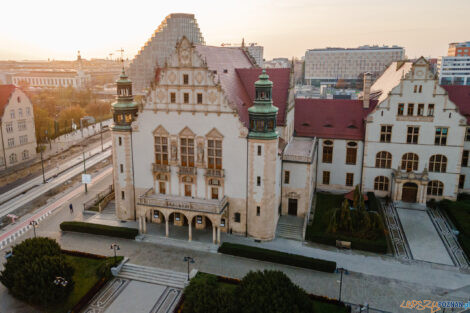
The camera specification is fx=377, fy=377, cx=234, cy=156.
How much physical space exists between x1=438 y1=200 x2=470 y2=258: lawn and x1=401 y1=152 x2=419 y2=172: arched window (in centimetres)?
573

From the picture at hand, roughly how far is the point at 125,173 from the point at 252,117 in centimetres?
1671

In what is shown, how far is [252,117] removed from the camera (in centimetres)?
3872

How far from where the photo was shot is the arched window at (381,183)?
2034 inches

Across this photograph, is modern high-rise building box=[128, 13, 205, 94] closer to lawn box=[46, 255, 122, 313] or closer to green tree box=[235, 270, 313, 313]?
lawn box=[46, 255, 122, 313]

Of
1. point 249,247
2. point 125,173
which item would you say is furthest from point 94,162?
point 249,247

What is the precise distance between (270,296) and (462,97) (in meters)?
A: 43.5

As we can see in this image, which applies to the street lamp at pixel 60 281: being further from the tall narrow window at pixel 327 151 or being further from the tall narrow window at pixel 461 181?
the tall narrow window at pixel 461 181

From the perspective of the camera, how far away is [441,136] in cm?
4844

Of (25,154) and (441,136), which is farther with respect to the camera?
(25,154)

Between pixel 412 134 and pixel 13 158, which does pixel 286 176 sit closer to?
pixel 412 134

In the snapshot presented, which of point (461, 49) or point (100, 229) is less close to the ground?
point (461, 49)

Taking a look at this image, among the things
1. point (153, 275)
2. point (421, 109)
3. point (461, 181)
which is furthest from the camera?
point (461, 181)

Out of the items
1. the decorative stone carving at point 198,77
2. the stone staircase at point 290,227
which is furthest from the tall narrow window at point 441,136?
the decorative stone carving at point 198,77

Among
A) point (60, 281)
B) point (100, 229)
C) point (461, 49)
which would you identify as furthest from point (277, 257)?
point (461, 49)
